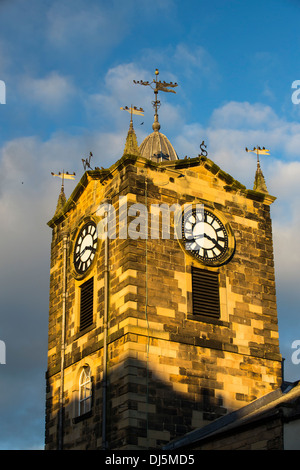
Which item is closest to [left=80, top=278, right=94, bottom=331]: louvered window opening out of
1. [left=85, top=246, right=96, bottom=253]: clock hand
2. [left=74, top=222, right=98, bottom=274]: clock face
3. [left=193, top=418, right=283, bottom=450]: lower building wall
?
[left=74, top=222, right=98, bottom=274]: clock face

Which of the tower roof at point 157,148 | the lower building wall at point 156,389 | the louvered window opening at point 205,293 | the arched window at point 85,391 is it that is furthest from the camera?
the tower roof at point 157,148

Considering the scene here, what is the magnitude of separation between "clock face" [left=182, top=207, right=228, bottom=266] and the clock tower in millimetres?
54

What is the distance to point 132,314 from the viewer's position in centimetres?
3350

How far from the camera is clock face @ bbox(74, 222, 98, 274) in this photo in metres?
37.7

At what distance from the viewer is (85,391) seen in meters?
35.5

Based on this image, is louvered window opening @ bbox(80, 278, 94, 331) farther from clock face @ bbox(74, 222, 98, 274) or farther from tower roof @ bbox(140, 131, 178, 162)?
tower roof @ bbox(140, 131, 178, 162)

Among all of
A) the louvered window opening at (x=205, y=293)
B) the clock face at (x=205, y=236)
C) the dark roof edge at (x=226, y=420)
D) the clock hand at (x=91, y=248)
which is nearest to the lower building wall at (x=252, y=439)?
the dark roof edge at (x=226, y=420)

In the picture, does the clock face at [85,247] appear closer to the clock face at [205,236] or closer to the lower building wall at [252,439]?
the clock face at [205,236]

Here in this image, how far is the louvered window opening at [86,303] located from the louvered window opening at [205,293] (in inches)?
176

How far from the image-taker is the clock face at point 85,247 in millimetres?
37688

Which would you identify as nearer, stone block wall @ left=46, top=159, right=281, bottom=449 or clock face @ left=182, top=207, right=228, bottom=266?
stone block wall @ left=46, top=159, right=281, bottom=449

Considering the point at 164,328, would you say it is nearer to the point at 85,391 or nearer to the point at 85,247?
the point at 85,391

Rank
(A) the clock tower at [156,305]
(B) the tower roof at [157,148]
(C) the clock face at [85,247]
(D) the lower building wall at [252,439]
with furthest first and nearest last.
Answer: (B) the tower roof at [157,148] < (C) the clock face at [85,247] < (A) the clock tower at [156,305] < (D) the lower building wall at [252,439]
